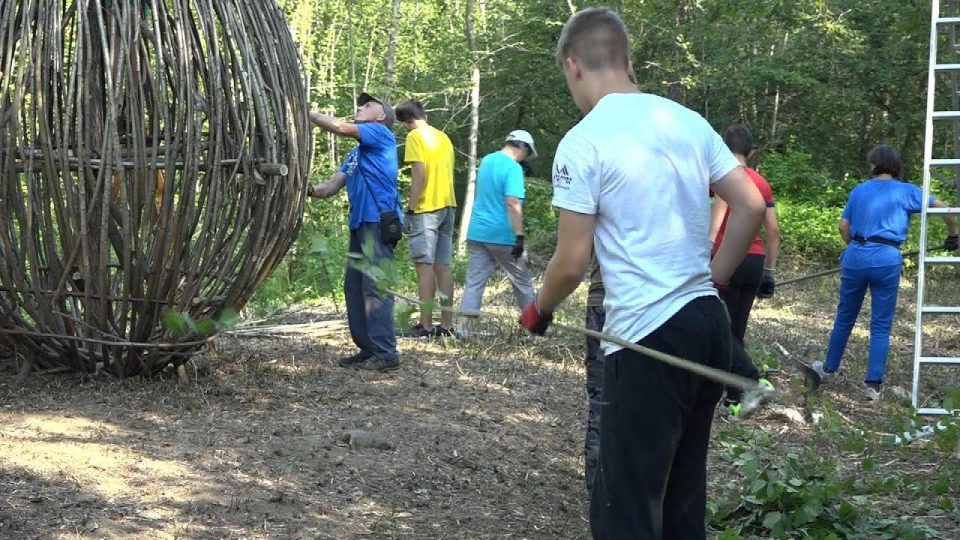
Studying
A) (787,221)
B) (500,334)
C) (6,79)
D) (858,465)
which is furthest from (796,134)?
(6,79)

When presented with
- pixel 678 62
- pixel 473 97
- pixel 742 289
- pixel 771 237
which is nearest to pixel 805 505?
pixel 742 289

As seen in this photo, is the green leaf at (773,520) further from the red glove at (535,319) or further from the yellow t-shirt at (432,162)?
the yellow t-shirt at (432,162)

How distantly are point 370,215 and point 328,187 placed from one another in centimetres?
33

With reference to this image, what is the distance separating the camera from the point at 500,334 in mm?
8586

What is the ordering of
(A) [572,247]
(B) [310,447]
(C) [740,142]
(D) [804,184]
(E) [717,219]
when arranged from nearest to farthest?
(A) [572,247], (B) [310,447], (E) [717,219], (C) [740,142], (D) [804,184]

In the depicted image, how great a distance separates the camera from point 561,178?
10.1ft

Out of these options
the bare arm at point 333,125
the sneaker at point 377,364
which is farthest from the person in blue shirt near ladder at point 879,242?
the bare arm at point 333,125

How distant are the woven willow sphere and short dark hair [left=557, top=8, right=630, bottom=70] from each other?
2628mm

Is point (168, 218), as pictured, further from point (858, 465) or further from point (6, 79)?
point (858, 465)

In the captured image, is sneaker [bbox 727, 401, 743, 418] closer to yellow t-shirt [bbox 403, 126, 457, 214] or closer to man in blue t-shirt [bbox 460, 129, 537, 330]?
man in blue t-shirt [bbox 460, 129, 537, 330]

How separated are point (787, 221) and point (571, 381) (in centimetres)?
1361

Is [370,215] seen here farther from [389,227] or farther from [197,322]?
[197,322]

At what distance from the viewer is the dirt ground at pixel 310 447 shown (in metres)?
4.30

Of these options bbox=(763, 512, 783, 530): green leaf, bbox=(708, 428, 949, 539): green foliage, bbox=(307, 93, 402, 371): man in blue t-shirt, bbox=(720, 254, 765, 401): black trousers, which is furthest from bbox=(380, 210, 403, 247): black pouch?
bbox=(763, 512, 783, 530): green leaf
